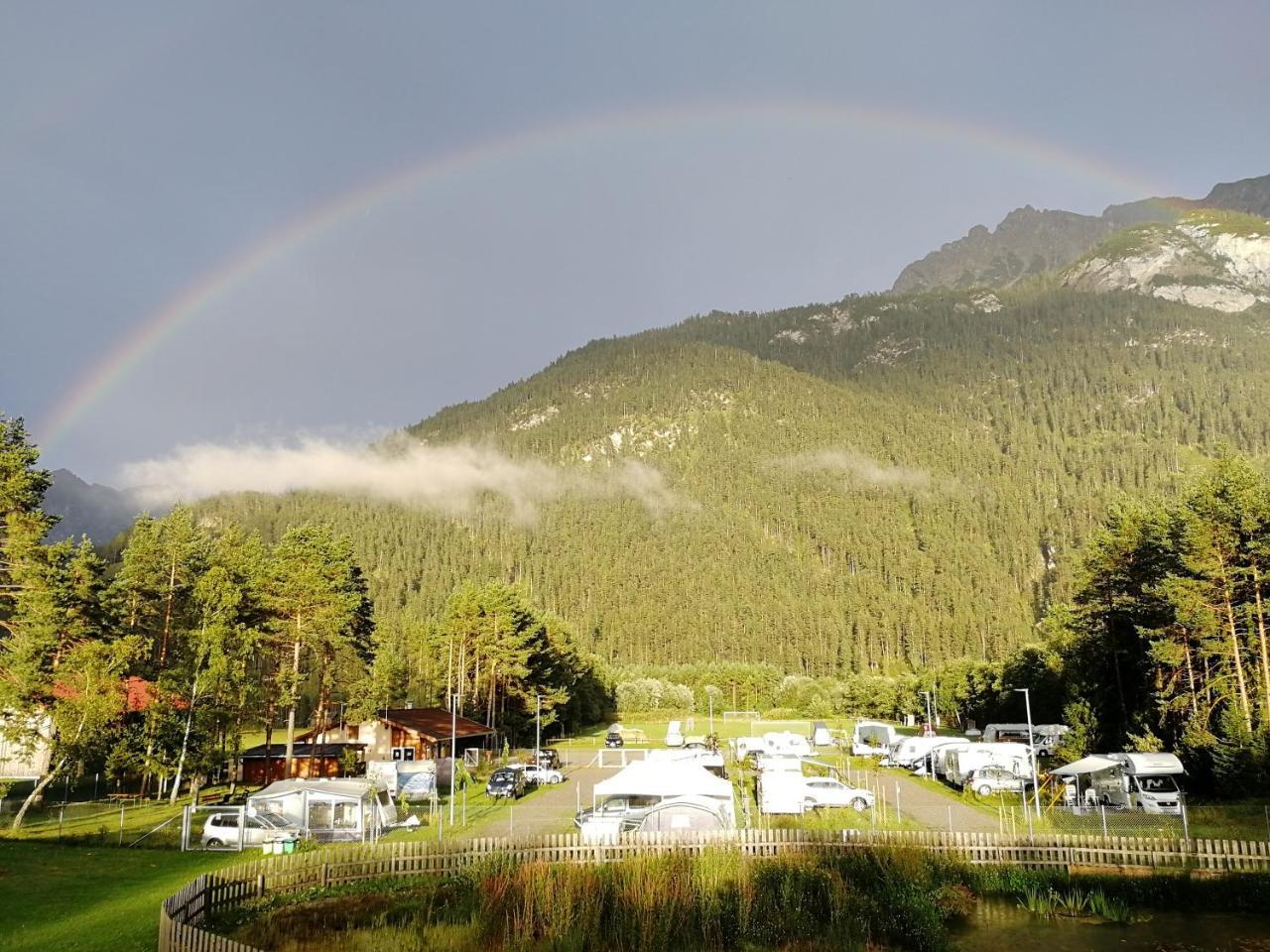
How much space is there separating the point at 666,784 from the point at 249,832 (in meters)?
12.4

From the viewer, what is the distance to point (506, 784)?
39906 millimetres

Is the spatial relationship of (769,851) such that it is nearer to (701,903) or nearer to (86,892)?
(701,903)

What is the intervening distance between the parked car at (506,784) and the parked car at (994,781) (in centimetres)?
1981

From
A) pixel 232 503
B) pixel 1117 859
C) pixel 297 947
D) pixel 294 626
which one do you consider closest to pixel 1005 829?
pixel 1117 859

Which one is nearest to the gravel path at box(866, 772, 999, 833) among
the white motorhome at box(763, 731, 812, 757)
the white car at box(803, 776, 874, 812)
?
the white car at box(803, 776, 874, 812)

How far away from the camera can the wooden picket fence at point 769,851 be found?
63.7 ft

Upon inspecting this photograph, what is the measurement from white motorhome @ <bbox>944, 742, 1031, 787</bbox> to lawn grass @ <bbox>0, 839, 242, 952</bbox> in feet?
98.3

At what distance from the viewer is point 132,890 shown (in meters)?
19.2

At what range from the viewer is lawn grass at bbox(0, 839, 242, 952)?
15.0m

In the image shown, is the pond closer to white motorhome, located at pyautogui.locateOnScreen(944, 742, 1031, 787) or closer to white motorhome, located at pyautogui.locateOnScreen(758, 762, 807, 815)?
white motorhome, located at pyautogui.locateOnScreen(758, 762, 807, 815)

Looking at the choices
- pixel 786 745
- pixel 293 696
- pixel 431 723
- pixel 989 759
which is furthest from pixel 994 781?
pixel 293 696

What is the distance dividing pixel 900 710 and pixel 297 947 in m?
91.0

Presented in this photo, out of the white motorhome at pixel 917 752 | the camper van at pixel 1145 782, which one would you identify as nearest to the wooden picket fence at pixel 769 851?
the camper van at pixel 1145 782

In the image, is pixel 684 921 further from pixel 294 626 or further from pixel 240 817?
pixel 294 626
